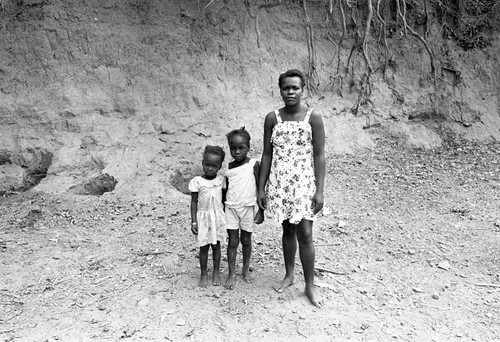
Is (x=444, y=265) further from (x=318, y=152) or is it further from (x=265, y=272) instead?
(x=318, y=152)

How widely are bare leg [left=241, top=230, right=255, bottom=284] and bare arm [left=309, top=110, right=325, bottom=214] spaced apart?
0.57 metres

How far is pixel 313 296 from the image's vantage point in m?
3.37

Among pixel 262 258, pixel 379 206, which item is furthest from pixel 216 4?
pixel 262 258

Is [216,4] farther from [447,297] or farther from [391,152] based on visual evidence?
[447,297]

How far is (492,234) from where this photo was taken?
439cm

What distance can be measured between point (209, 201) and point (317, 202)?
0.76 metres

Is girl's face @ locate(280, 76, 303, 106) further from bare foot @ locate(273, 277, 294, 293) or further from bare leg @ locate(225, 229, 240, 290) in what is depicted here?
bare foot @ locate(273, 277, 294, 293)

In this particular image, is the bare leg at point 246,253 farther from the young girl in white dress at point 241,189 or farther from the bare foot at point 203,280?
the bare foot at point 203,280

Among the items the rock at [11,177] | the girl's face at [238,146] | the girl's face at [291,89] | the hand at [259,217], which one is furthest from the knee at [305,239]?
the rock at [11,177]

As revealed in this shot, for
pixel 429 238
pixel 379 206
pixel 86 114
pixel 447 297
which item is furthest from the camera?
pixel 86 114

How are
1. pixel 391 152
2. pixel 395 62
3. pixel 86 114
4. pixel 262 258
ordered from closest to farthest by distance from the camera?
1. pixel 262 258
2. pixel 86 114
3. pixel 391 152
4. pixel 395 62

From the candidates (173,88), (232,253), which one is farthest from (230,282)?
(173,88)

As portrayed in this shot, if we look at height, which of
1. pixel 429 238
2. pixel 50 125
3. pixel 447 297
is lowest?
pixel 447 297

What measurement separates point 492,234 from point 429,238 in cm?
59
